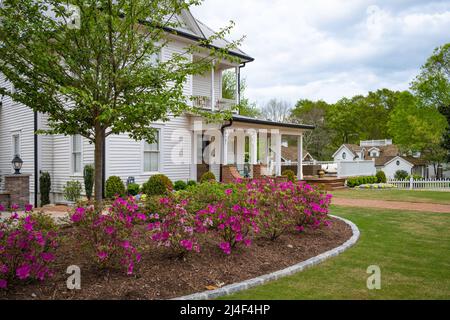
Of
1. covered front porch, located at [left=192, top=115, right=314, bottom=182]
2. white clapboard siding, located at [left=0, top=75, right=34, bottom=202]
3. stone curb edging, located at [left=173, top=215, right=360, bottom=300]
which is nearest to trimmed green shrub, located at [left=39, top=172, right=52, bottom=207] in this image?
white clapboard siding, located at [left=0, top=75, right=34, bottom=202]

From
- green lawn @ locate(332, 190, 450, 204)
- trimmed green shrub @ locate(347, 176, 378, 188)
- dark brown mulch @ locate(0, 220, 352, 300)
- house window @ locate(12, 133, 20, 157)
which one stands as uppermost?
house window @ locate(12, 133, 20, 157)

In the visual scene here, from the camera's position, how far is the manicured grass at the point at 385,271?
4316 millimetres

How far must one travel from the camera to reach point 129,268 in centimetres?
445

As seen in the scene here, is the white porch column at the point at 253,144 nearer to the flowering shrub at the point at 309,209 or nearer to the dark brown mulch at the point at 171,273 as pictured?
the flowering shrub at the point at 309,209

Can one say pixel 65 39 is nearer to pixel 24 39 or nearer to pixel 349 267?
pixel 24 39

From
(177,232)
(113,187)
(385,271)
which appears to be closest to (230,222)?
(177,232)

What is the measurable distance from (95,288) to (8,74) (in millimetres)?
3769

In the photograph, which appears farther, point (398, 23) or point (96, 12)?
point (398, 23)

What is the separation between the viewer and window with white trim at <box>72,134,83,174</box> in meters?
13.7

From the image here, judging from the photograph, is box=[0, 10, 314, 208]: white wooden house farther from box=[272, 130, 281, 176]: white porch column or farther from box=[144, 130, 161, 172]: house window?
box=[272, 130, 281, 176]: white porch column

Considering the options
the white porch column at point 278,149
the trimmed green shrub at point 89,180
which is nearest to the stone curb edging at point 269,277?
the trimmed green shrub at point 89,180

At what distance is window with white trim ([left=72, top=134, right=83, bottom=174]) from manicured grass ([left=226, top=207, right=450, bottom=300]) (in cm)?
1035

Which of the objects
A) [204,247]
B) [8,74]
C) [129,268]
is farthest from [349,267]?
[8,74]

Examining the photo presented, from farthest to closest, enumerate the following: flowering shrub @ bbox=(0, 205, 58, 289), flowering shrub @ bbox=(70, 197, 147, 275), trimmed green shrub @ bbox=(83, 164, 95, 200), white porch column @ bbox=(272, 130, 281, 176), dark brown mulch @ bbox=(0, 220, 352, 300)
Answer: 1. white porch column @ bbox=(272, 130, 281, 176)
2. trimmed green shrub @ bbox=(83, 164, 95, 200)
3. flowering shrub @ bbox=(70, 197, 147, 275)
4. dark brown mulch @ bbox=(0, 220, 352, 300)
5. flowering shrub @ bbox=(0, 205, 58, 289)
